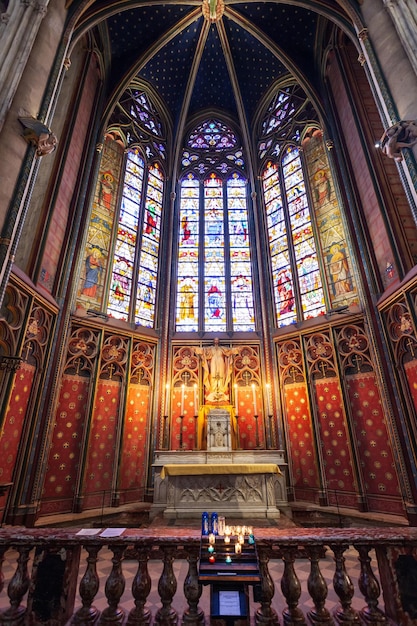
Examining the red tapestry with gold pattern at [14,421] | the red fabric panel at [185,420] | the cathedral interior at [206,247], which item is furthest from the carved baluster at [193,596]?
the red fabric panel at [185,420]

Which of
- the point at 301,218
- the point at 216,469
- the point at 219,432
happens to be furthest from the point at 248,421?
the point at 301,218

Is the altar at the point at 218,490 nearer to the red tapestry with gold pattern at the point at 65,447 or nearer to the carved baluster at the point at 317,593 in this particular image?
the red tapestry with gold pattern at the point at 65,447

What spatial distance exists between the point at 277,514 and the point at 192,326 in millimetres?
6259

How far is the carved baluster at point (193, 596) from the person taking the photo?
212cm

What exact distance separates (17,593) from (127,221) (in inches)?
426

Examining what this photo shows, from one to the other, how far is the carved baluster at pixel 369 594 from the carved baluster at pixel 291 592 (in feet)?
1.37

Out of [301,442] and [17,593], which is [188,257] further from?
[17,593]

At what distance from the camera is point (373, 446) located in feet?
25.5

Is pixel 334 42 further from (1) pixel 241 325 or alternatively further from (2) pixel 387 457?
(2) pixel 387 457

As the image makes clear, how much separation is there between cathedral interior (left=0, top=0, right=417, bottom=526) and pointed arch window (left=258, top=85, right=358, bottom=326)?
0.07 metres

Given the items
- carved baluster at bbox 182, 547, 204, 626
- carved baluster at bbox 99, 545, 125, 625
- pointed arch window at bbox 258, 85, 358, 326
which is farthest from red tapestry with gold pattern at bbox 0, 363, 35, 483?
pointed arch window at bbox 258, 85, 358, 326

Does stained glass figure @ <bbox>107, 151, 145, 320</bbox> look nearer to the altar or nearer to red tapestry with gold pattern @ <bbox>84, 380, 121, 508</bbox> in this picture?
red tapestry with gold pattern @ <bbox>84, 380, 121, 508</bbox>

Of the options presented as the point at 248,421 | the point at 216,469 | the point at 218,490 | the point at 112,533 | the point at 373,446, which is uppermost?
the point at 248,421

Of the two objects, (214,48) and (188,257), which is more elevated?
(214,48)
